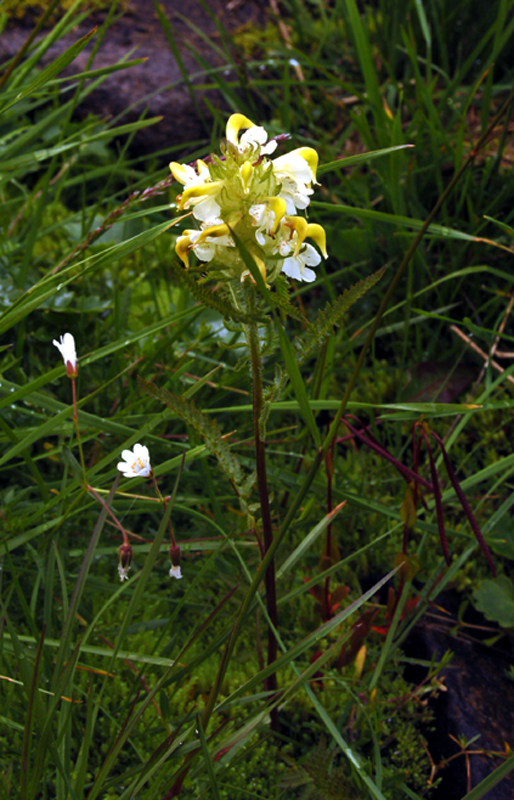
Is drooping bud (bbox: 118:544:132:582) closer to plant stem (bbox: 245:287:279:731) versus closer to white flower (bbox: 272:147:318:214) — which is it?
plant stem (bbox: 245:287:279:731)

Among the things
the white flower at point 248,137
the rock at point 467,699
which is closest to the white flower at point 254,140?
A: the white flower at point 248,137

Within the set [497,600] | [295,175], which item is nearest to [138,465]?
[295,175]

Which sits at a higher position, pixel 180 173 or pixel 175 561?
pixel 180 173

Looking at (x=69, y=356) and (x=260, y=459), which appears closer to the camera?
(x=260, y=459)

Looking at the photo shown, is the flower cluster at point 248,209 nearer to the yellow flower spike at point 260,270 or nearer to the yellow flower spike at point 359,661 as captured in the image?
the yellow flower spike at point 260,270

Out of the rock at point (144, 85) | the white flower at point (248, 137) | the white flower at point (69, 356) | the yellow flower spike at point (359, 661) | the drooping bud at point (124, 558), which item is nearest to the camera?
the white flower at point (248, 137)

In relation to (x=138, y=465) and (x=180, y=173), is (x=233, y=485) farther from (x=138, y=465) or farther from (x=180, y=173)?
(x=180, y=173)

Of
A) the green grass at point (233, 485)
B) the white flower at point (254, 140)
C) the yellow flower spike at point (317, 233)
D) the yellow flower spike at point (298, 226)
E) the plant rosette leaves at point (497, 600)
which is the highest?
the white flower at point (254, 140)

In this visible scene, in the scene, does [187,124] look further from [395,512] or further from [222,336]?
[395,512]

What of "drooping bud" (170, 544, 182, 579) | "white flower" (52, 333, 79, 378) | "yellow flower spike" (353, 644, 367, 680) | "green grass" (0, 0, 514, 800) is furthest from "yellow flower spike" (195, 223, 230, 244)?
"yellow flower spike" (353, 644, 367, 680)
